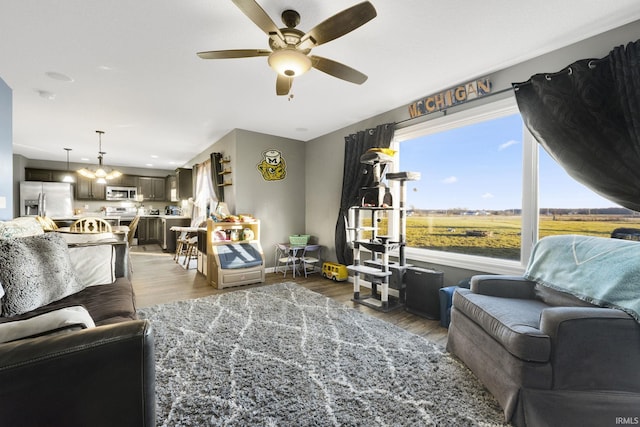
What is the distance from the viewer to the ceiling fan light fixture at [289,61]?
1684mm

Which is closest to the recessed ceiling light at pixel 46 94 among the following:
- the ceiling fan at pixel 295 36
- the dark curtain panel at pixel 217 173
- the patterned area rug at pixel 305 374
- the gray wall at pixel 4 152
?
the gray wall at pixel 4 152

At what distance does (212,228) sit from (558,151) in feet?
13.1

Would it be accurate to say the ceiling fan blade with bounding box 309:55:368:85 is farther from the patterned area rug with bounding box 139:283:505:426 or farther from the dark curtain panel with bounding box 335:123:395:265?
the patterned area rug with bounding box 139:283:505:426

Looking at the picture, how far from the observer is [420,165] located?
3.50 meters

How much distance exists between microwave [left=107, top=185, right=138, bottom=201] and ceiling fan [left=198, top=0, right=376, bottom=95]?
25.8 ft

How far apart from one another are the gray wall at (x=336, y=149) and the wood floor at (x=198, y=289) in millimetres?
626

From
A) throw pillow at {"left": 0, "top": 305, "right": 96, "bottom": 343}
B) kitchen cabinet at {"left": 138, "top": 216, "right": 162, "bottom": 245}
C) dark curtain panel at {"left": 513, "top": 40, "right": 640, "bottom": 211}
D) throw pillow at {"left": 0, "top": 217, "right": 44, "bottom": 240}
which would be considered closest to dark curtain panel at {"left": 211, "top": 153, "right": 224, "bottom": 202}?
throw pillow at {"left": 0, "top": 217, "right": 44, "bottom": 240}

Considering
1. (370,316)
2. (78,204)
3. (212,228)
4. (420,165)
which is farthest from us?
(78,204)

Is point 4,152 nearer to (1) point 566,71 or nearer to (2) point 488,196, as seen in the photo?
(2) point 488,196

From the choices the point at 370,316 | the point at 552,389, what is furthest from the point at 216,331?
the point at 552,389

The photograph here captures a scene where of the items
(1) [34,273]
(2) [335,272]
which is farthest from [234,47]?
(2) [335,272]

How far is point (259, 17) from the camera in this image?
1514 millimetres

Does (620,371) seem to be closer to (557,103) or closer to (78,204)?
(557,103)

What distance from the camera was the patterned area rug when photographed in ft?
4.65
